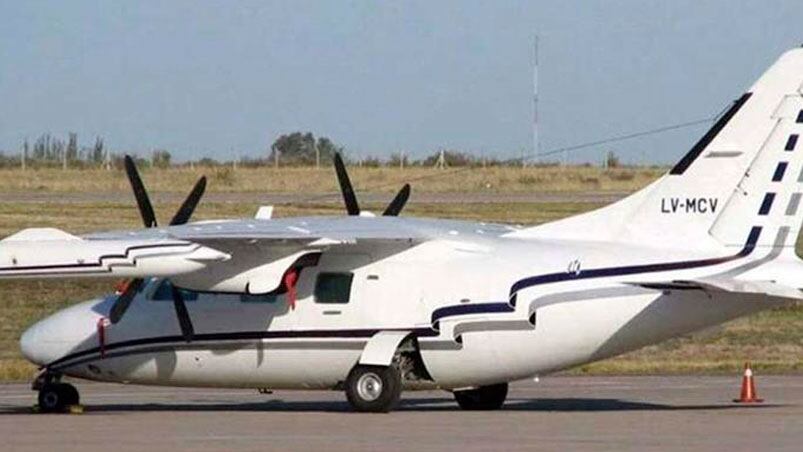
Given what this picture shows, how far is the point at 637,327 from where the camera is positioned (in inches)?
1150

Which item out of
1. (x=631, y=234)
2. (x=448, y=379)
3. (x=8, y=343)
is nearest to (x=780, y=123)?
(x=631, y=234)

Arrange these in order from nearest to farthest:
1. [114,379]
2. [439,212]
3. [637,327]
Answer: [637,327]
[114,379]
[439,212]

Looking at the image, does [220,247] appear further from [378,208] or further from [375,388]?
[378,208]

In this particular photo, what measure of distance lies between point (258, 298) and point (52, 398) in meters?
3.53

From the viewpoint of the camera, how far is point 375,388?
3006cm

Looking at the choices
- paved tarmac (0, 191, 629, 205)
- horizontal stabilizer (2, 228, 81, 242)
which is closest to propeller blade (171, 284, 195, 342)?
horizontal stabilizer (2, 228, 81, 242)

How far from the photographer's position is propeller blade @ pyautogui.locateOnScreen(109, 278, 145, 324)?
31875 millimetres

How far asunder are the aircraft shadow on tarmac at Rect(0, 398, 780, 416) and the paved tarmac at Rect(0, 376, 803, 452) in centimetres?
2

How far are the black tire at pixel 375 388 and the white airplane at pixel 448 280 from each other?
32mm

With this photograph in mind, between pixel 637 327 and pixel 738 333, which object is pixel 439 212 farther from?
pixel 637 327

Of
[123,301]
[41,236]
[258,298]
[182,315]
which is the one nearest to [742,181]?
[258,298]

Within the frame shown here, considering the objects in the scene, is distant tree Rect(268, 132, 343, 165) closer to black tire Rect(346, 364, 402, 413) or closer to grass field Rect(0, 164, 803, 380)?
grass field Rect(0, 164, 803, 380)

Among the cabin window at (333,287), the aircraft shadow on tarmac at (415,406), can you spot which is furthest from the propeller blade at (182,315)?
the cabin window at (333,287)

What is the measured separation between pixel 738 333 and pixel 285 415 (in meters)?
21.8
